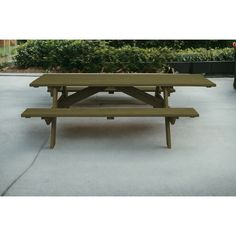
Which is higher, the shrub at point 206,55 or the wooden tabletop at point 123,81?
the wooden tabletop at point 123,81

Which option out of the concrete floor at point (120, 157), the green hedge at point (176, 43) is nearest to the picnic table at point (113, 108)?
the concrete floor at point (120, 157)

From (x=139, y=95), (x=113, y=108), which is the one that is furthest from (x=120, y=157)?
(x=139, y=95)

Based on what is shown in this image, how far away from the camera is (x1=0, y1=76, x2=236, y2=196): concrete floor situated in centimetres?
316

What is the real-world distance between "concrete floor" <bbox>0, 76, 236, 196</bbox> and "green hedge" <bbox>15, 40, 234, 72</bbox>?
512 cm

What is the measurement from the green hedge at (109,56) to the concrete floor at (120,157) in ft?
16.8

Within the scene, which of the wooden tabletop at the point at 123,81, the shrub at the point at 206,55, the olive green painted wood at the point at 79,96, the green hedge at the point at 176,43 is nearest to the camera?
the wooden tabletop at the point at 123,81

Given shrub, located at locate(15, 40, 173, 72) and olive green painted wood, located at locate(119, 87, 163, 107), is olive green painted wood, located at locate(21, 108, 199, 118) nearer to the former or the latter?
olive green painted wood, located at locate(119, 87, 163, 107)

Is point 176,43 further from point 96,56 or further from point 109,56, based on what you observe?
point 96,56

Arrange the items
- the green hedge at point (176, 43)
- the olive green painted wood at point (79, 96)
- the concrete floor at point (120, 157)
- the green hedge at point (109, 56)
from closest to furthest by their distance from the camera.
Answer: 1. the concrete floor at point (120, 157)
2. the olive green painted wood at point (79, 96)
3. the green hedge at point (109, 56)
4. the green hedge at point (176, 43)

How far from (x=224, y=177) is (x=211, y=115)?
2.57m

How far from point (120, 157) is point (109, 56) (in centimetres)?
737

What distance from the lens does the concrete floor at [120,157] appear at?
10.4 ft

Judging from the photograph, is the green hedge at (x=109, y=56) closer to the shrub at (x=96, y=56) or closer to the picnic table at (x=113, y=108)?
the shrub at (x=96, y=56)

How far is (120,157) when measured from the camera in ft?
12.8
